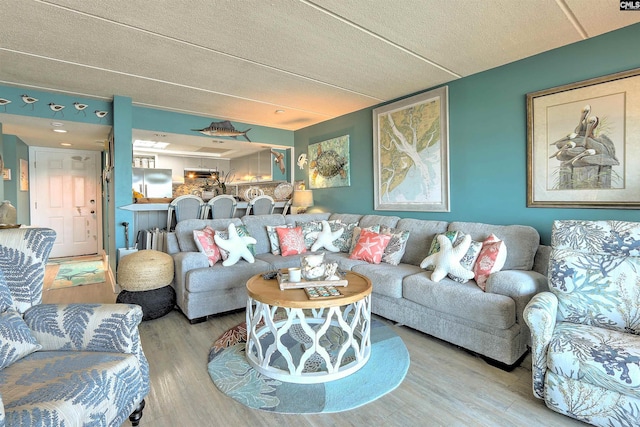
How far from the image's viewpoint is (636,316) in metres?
1.75

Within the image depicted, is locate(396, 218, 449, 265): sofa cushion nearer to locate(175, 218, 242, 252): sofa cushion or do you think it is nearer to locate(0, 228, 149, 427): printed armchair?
locate(175, 218, 242, 252): sofa cushion

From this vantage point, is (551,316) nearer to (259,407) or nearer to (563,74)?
(259,407)

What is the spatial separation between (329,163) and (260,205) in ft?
4.13

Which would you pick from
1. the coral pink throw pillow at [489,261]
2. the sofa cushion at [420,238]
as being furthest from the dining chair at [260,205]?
the coral pink throw pillow at [489,261]

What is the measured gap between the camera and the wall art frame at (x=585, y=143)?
2.32m

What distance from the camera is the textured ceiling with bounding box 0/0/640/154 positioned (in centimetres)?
204

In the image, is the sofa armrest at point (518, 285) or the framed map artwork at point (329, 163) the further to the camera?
the framed map artwork at point (329, 163)

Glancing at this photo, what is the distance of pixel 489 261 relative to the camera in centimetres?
245

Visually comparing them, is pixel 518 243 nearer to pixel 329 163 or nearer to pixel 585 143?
pixel 585 143

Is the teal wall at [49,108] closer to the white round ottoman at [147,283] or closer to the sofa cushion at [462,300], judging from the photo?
the white round ottoman at [147,283]

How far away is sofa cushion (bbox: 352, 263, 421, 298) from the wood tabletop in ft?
1.58

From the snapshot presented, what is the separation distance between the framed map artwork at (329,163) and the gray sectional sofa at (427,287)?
1197mm

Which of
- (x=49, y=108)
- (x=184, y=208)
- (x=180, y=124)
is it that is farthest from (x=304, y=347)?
(x=49, y=108)

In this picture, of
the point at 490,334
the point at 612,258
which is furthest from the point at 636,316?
the point at 490,334
